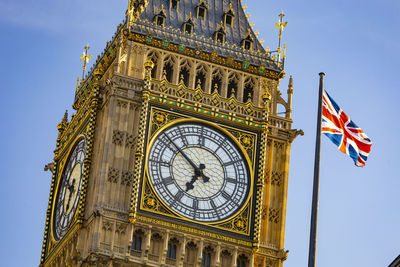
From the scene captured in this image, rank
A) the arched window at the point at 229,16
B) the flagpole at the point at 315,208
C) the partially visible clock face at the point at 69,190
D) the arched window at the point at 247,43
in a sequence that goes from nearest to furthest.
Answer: the flagpole at the point at 315,208, the partially visible clock face at the point at 69,190, the arched window at the point at 247,43, the arched window at the point at 229,16

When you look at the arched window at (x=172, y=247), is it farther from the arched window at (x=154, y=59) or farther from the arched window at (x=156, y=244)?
the arched window at (x=154, y=59)

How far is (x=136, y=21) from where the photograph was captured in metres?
54.4

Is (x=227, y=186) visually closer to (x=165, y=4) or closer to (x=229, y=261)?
(x=229, y=261)

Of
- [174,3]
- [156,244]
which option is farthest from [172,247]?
[174,3]

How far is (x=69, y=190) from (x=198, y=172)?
16.2ft

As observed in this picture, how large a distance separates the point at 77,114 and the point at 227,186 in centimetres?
686

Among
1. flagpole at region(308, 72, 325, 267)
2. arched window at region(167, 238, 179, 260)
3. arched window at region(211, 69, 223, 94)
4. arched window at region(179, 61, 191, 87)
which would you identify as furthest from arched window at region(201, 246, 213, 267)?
flagpole at region(308, 72, 325, 267)

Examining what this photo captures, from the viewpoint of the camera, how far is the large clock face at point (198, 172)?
51.2m

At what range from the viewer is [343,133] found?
141 ft

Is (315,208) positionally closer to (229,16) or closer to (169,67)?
(169,67)

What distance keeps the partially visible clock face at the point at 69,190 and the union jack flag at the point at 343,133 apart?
40.7ft

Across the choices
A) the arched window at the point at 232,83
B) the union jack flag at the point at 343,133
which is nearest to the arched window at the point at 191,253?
the arched window at the point at 232,83

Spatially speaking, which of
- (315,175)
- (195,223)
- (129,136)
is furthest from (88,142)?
(315,175)

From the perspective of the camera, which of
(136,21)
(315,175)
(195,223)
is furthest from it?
(136,21)
